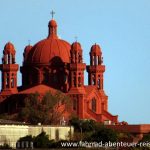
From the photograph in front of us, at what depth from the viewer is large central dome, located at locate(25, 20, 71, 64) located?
112 meters

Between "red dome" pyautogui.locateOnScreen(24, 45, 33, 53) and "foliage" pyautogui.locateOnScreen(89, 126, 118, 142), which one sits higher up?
"red dome" pyautogui.locateOnScreen(24, 45, 33, 53)

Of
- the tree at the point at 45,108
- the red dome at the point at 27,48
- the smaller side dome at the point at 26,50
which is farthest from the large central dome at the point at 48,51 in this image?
the tree at the point at 45,108

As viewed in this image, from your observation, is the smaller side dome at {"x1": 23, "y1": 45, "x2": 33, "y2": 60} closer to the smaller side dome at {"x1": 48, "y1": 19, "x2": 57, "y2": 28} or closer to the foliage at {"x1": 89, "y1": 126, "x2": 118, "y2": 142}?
the smaller side dome at {"x1": 48, "y1": 19, "x2": 57, "y2": 28}

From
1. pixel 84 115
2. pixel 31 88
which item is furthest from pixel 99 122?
pixel 31 88

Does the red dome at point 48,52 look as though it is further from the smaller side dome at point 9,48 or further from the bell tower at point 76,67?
the bell tower at point 76,67

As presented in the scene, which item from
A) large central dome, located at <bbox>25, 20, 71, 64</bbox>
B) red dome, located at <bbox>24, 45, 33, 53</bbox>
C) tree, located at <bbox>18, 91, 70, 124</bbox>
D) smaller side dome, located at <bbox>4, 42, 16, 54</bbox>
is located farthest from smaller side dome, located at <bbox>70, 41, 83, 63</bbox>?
red dome, located at <bbox>24, 45, 33, 53</bbox>

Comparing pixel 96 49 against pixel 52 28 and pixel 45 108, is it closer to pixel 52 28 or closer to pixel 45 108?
pixel 52 28

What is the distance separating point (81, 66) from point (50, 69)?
7.08m

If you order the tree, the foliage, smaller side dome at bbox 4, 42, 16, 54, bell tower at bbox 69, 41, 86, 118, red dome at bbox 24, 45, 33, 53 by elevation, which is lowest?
the foliage

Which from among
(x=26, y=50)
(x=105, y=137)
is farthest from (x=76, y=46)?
(x=105, y=137)

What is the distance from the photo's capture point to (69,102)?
100938 millimetres

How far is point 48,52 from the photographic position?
111562 mm

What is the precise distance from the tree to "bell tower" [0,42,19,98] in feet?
A: 27.4

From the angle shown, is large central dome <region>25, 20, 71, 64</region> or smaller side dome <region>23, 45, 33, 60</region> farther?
smaller side dome <region>23, 45, 33, 60</region>
